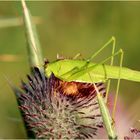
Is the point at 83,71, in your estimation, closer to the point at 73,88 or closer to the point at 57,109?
the point at 73,88

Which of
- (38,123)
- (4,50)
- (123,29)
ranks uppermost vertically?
(123,29)

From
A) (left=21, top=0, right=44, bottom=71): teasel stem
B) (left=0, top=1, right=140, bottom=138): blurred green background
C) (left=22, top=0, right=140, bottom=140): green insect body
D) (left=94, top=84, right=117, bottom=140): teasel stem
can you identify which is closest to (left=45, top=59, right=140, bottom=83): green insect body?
(left=22, top=0, right=140, bottom=140): green insect body

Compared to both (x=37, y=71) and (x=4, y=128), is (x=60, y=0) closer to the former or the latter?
(x=4, y=128)

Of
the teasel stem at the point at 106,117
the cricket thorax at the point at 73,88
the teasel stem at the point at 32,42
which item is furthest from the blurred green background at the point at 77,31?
the teasel stem at the point at 106,117

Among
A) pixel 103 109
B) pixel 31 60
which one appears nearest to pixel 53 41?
pixel 31 60

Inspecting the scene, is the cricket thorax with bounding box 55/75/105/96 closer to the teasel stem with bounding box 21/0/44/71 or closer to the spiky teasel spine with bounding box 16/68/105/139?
the spiky teasel spine with bounding box 16/68/105/139

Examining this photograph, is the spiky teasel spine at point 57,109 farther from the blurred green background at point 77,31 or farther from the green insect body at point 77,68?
the blurred green background at point 77,31
